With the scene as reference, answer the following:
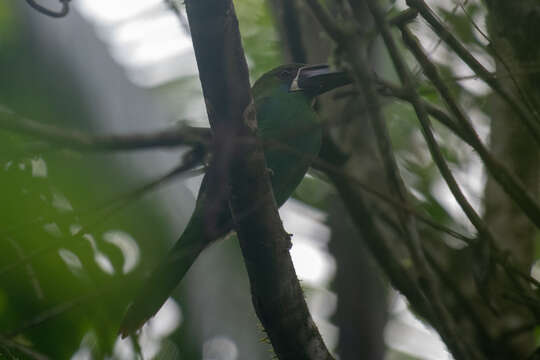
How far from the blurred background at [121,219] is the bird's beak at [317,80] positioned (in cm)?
28

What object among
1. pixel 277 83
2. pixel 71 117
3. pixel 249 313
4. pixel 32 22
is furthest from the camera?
pixel 249 313

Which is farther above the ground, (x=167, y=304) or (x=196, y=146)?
(x=196, y=146)

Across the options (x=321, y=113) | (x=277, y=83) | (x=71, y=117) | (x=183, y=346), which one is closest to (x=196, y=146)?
(x=71, y=117)

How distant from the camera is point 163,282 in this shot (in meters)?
2.99

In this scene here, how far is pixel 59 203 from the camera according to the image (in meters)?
2.00

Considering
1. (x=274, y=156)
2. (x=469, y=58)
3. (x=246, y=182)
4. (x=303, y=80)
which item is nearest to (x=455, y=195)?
(x=469, y=58)

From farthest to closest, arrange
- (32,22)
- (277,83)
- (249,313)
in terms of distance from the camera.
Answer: (249,313) < (277,83) < (32,22)

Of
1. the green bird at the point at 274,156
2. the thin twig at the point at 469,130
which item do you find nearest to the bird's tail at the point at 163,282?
the green bird at the point at 274,156

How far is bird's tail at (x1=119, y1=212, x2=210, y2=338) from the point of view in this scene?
287 centimetres

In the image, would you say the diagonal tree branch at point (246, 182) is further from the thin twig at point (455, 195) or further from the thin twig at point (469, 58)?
the thin twig at point (469, 58)

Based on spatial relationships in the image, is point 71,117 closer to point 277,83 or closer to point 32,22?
point 32,22

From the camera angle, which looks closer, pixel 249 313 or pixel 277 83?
pixel 277 83

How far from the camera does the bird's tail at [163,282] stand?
2869mm

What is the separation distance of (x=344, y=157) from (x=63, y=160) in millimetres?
1491
